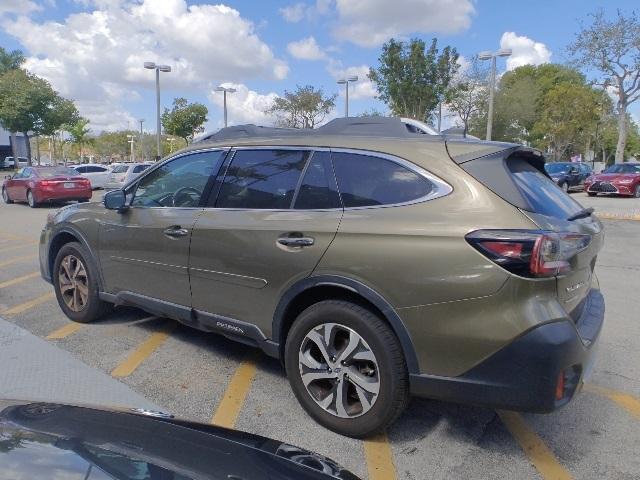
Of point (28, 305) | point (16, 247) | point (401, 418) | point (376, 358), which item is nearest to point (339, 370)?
point (376, 358)

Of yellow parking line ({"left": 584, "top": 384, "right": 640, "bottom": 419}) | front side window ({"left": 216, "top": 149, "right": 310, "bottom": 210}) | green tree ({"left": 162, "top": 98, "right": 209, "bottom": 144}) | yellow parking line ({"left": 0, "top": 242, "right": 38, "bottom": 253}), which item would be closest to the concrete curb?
front side window ({"left": 216, "top": 149, "right": 310, "bottom": 210})

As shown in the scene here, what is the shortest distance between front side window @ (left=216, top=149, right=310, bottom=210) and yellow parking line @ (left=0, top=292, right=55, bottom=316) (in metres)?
3.22

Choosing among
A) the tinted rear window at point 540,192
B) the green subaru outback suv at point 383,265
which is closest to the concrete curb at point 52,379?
the green subaru outback suv at point 383,265

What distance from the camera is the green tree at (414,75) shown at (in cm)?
2852

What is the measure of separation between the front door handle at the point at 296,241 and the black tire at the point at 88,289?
2274 millimetres

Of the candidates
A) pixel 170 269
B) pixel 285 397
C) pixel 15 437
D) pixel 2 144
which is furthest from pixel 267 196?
pixel 2 144

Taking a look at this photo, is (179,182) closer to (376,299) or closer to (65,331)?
(65,331)

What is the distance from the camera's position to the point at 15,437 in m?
1.68

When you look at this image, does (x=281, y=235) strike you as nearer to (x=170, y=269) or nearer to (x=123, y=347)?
(x=170, y=269)

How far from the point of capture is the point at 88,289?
15.5 ft

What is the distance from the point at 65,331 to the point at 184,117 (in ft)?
114

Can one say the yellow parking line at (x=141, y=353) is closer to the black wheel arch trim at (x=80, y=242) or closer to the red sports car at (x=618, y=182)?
the black wheel arch trim at (x=80, y=242)

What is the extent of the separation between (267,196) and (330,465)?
190cm

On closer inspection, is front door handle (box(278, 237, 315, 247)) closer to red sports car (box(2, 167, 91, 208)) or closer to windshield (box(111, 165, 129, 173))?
red sports car (box(2, 167, 91, 208))
